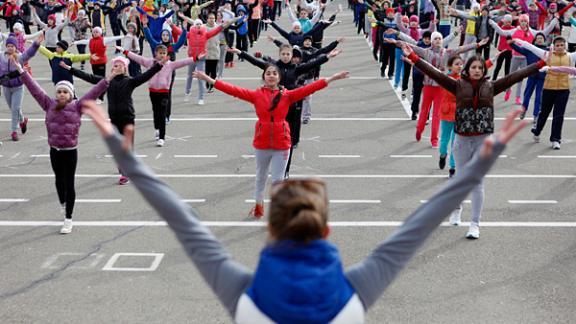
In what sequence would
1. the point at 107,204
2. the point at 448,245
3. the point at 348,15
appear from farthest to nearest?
the point at 348,15, the point at 107,204, the point at 448,245

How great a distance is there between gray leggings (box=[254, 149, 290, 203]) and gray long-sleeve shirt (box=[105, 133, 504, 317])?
20.9 ft

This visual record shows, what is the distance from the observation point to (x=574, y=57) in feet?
39.8

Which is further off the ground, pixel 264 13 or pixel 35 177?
pixel 35 177

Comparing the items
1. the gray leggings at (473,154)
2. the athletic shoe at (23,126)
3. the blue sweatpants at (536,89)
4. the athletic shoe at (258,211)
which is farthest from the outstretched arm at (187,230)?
the blue sweatpants at (536,89)

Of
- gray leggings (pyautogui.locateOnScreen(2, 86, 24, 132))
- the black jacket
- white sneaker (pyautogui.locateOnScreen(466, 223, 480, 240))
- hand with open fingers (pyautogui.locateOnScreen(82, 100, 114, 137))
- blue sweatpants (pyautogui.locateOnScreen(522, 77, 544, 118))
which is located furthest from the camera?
blue sweatpants (pyautogui.locateOnScreen(522, 77, 544, 118))

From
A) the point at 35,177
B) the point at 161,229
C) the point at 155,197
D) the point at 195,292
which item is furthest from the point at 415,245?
the point at 35,177

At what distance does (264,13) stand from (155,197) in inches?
1381

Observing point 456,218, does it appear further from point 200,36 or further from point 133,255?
point 200,36

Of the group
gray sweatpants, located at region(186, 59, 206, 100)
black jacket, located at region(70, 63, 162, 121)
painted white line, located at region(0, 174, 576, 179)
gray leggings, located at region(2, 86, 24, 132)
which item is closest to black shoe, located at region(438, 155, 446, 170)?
painted white line, located at region(0, 174, 576, 179)

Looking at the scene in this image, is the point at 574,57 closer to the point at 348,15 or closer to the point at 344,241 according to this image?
the point at 344,241

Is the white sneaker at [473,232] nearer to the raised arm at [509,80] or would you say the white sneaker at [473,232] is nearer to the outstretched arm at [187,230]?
the raised arm at [509,80]

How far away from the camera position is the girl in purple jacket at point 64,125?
27.8 feet

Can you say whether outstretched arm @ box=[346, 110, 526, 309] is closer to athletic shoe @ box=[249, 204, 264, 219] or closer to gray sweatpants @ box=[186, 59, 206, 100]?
athletic shoe @ box=[249, 204, 264, 219]

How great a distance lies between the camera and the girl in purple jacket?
8.46 meters
